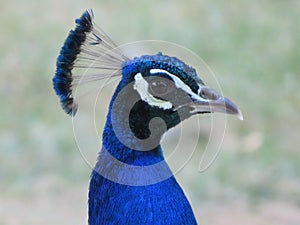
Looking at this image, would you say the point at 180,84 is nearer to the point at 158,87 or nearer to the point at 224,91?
the point at 158,87

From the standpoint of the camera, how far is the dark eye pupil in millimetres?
1800

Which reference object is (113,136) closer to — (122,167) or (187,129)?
(122,167)

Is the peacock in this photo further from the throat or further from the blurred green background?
the blurred green background

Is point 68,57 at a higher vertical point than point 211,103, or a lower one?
higher

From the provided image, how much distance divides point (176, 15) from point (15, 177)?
6.62ft

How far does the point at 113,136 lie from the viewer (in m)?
1.85

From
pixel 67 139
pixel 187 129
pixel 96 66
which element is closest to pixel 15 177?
pixel 67 139

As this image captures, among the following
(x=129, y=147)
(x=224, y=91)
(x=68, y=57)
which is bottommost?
(x=129, y=147)

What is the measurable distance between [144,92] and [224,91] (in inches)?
102

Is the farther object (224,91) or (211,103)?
(224,91)

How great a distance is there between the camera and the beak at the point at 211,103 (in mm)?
1792

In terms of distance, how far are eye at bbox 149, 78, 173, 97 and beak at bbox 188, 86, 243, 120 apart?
69 mm

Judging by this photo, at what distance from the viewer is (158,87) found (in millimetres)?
1802

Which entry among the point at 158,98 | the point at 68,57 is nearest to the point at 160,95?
the point at 158,98
